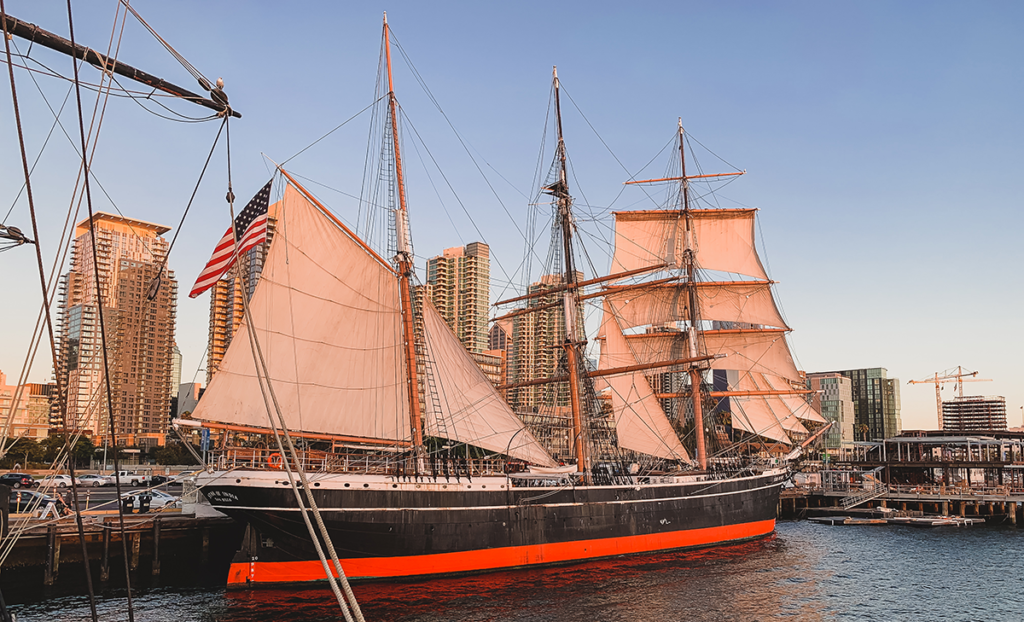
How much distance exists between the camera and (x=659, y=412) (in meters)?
44.1

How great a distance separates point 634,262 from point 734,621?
33.7m

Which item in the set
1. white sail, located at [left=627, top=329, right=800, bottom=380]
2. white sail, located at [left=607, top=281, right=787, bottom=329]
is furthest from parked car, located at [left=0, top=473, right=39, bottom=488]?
white sail, located at [left=627, top=329, right=800, bottom=380]

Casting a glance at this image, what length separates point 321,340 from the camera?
28.7m

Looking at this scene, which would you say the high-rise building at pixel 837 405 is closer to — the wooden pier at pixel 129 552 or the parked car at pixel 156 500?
the parked car at pixel 156 500

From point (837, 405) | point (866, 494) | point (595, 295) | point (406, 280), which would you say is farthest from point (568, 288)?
point (837, 405)

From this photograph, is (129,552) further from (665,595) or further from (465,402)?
(665,595)

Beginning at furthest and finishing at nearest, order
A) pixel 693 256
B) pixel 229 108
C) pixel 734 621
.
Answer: pixel 693 256
pixel 734 621
pixel 229 108

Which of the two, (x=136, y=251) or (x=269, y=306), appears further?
(x=136, y=251)

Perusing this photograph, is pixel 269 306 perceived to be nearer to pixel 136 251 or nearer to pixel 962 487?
pixel 962 487

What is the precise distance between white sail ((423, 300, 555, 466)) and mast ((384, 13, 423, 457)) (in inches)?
37.6

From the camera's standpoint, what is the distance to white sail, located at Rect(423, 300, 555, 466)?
31.6 metres

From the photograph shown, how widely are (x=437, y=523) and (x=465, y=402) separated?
227 inches

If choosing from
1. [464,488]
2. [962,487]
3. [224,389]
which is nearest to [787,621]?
[464,488]

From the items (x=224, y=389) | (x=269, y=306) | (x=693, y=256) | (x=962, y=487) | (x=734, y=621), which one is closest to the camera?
(x=734, y=621)
